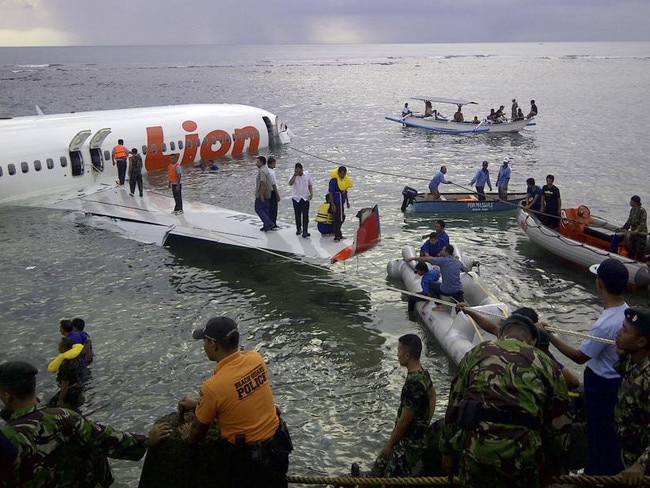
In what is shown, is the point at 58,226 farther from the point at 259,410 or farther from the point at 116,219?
the point at 259,410

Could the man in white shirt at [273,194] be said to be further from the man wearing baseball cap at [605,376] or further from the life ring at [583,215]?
the man wearing baseball cap at [605,376]

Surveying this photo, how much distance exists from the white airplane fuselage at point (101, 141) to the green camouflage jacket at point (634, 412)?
75.4 ft

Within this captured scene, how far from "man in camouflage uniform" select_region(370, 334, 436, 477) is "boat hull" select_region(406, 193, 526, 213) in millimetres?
17084

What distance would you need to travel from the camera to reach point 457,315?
1268cm

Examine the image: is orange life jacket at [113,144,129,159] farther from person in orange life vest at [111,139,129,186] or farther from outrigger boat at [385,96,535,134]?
outrigger boat at [385,96,535,134]

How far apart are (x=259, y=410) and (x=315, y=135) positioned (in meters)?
43.0

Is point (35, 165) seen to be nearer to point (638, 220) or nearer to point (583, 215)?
point (583, 215)

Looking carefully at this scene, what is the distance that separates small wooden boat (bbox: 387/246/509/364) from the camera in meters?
11.9

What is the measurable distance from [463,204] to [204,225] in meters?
9.75

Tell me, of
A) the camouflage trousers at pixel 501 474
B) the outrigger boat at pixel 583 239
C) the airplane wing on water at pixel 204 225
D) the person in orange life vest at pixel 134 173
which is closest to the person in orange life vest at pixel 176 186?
the airplane wing on water at pixel 204 225

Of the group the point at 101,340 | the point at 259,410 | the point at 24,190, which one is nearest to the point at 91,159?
the point at 24,190

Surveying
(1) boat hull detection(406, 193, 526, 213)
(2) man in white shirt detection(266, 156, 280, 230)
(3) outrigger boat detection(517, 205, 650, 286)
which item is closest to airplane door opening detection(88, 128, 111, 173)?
(2) man in white shirt detection(266, 156, 280, 230)

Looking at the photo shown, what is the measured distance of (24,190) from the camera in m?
23.4

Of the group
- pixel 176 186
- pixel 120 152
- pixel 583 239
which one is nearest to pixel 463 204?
pixel 583 239
